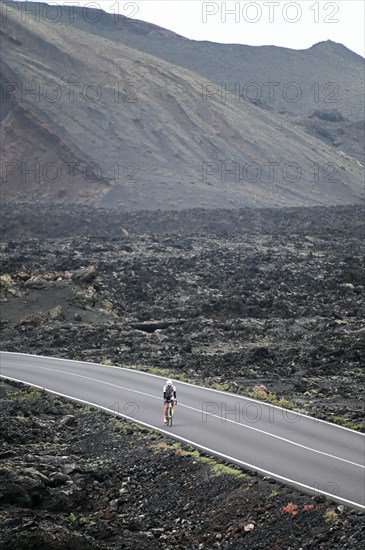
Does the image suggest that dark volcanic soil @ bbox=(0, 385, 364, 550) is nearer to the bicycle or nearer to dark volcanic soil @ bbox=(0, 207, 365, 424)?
the bicycle

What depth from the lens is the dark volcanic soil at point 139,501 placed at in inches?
692

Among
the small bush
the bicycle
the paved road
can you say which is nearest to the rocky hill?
the paved road

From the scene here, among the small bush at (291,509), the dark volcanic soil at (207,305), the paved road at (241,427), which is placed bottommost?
the dark volcanic soil at (207,305)

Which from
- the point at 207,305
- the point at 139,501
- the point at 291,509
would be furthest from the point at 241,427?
the point at 207,305

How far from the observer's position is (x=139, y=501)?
20.9 meters

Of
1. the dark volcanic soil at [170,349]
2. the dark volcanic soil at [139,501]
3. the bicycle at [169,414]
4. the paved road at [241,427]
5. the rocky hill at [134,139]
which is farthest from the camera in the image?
the rocky hill at [134,139]

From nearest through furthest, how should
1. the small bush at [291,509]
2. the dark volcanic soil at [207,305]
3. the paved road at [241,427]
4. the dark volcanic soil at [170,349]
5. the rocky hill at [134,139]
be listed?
the small bush at [291,509] < the dark volcanic soil at [170,349] < the paved road at [241,427] < the dark volcanic soil at [207,305] < the rocky hill at [134,139]

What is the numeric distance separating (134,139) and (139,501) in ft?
333

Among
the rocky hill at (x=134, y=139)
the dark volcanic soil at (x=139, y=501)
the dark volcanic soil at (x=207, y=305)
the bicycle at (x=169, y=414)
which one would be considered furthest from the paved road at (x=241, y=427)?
the rocky hill at (x=134, y=139)

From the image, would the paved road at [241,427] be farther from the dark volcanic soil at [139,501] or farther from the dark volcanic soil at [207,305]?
the dark volcanic soil at [207,305]

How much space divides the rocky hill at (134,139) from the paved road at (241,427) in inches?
3059

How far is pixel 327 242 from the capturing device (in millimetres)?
77375

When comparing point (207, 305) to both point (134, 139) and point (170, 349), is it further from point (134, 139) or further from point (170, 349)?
point (134, 139)

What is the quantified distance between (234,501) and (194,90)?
120 m
